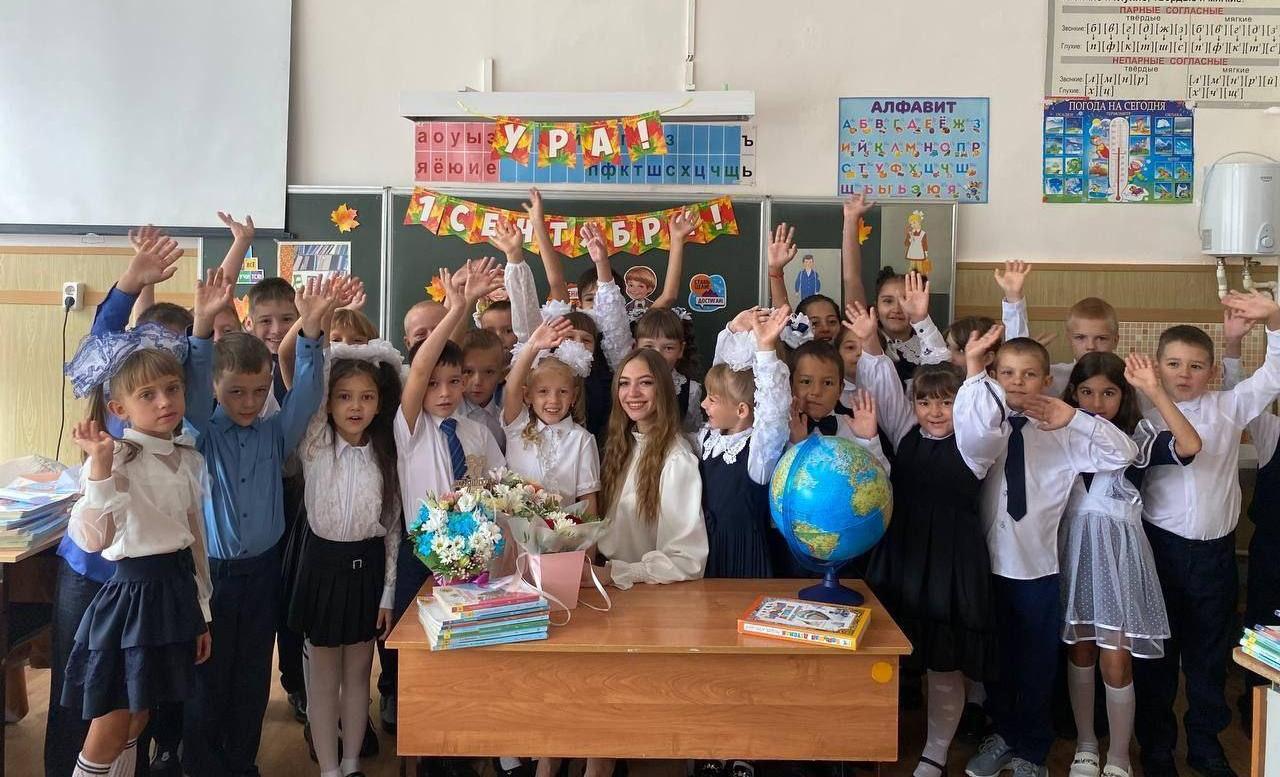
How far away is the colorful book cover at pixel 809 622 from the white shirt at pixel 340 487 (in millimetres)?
1027

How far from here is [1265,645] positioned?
208 centimetres

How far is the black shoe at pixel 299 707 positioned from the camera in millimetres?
3119

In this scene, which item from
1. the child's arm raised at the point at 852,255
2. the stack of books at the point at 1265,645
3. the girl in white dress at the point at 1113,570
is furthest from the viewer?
the child's arm raised at the point at 852,255

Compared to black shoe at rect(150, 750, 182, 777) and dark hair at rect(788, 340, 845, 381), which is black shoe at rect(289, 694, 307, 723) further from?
dark hair at rect(788, 340, 845, 381)

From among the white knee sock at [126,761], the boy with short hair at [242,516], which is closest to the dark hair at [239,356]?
the boy with short hair at [242,516]

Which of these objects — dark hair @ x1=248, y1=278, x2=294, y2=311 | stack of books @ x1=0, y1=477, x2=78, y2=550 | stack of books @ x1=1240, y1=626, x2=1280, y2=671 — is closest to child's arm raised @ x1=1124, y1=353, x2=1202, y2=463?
stack of books @ x1=1240, y1=626, x2=1280, y2=671

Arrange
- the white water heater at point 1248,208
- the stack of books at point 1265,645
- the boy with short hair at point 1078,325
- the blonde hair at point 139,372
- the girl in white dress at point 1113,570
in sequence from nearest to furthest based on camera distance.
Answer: the stack of books at point 1265,645, the blonde hair at point 139,372, the girl in white dress at point 1113,570, the boy with short hair at point 1078,325, the white water heater at point 1248,208

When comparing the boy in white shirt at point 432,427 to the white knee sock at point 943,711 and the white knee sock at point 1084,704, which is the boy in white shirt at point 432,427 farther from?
the white knee sock at point 1084,704

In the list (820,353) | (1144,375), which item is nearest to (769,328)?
(820,353)

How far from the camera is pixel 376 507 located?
2555mm

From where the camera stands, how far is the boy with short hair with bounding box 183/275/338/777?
2.45m

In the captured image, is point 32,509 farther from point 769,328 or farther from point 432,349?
point 769,328

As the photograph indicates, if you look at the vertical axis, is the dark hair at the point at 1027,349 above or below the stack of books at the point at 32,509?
above

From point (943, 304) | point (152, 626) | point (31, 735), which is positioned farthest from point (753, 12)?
point (31, 735)
